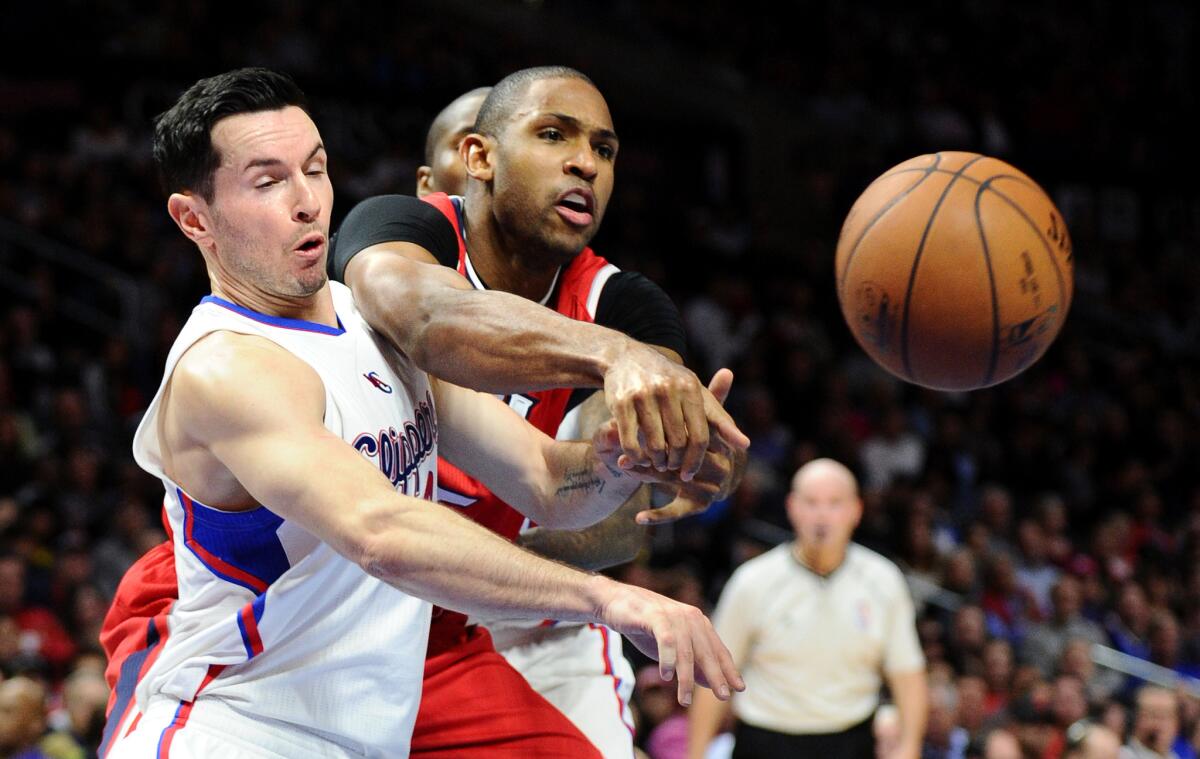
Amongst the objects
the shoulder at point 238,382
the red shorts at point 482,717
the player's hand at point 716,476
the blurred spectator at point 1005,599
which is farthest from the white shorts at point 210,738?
the blurred spectator at point 1005,599

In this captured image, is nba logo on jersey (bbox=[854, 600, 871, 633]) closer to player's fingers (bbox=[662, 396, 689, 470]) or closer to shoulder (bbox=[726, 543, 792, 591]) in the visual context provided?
shoulder (bbox=[726, 543, 792, 591])

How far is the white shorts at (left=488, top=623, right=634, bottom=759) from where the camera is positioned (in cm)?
350

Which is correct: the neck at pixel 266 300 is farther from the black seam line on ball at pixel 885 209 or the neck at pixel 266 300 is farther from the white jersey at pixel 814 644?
the white jersey at pixel 814 644

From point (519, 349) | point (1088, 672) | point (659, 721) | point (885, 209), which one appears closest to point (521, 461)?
point (519, 349)

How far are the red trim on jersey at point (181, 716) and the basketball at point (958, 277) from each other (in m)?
1.82

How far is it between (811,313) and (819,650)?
258 inches

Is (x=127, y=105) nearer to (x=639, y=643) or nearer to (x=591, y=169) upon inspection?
(x=591, y=169)

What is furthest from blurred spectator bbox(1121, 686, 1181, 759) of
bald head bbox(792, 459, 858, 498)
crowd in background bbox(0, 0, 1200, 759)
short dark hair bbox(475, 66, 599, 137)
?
short dark hair bbox(475, 66, 599, 137)

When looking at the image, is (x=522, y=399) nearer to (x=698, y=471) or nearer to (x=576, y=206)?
(x=576, y=206)

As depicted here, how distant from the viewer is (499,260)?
3432 mm

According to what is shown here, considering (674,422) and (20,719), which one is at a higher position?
(674,422)

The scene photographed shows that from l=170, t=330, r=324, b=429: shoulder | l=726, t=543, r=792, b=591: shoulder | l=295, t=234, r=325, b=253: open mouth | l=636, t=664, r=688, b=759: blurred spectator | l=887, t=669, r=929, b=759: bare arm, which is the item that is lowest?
l=636, t=664, r=688, b=759: blurred spectator

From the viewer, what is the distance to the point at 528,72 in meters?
3.44

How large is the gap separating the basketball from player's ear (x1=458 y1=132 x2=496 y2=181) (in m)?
0.97
